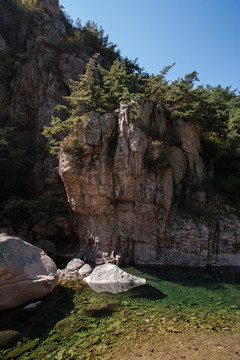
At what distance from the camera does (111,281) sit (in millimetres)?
10133

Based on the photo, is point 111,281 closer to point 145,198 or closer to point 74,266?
point 74,266

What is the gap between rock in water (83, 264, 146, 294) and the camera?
972 cm

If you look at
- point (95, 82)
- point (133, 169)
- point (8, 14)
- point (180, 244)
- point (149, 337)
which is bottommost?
point (149, 337)

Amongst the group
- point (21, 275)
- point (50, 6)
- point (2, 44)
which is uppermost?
point (50, 6)

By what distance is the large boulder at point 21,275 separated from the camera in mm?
7648

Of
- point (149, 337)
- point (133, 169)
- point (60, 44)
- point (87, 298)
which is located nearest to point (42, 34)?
point (60, 44)

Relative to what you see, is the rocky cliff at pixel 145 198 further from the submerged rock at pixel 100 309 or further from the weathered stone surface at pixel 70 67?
the weathered stone surface at pixel 70 67

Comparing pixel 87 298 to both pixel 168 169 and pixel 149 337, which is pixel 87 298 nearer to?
pixel 149 337

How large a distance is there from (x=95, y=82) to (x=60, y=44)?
58.3 feet

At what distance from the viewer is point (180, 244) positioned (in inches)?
578

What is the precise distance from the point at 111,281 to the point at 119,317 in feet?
10.4

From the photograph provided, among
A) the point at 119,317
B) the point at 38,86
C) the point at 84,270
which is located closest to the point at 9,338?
the point at 119,317

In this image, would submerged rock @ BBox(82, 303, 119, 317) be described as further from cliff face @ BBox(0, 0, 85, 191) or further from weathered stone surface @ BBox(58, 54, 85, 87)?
weathered stone surface @ BBox(58, 54, 85, 87)

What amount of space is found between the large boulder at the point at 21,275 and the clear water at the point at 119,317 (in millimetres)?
823
